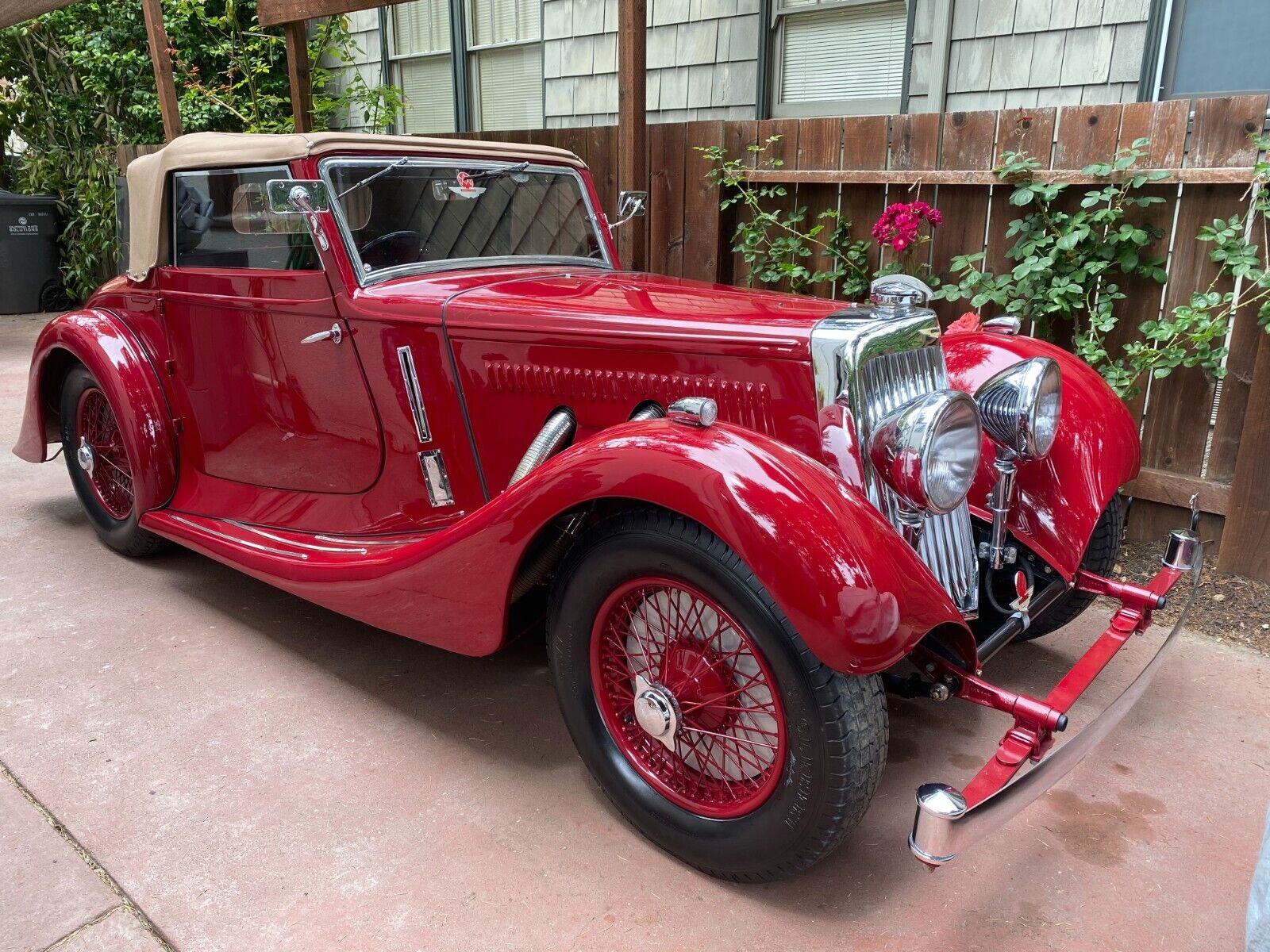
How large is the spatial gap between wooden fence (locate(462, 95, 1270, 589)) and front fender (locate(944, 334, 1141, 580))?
0.92 meters

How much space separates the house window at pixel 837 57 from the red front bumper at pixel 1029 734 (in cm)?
390

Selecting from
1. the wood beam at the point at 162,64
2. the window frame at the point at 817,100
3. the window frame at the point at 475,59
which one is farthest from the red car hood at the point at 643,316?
the window frame at the point at 475,59

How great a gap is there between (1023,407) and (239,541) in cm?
235

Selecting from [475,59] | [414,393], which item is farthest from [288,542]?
[475,59]

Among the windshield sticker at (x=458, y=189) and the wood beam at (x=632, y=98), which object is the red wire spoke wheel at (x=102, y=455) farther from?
the wood beam at (x=632, y=98)

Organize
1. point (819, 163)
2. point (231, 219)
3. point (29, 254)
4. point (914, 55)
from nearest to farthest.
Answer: point (231, 219), point (819, 163), point (914, 55), point (29, 254)

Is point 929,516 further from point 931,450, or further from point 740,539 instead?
point 740,539

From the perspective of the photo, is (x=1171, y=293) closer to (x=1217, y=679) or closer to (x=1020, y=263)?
(x=1020, y=263)

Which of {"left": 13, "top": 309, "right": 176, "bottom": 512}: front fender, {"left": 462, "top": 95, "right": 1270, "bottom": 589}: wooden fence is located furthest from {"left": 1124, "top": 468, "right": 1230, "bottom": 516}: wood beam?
{"left": 13, "top": 309, "right": 176, "bottom": 512}: front fender

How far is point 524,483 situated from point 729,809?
32.5 inches

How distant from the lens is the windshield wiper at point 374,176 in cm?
266

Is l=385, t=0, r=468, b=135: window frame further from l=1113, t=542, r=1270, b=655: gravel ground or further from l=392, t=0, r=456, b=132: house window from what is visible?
l=1113, t=542, r=1270, b=655: gravel ground

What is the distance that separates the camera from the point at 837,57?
5531mm

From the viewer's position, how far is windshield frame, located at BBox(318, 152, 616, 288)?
2639mm
